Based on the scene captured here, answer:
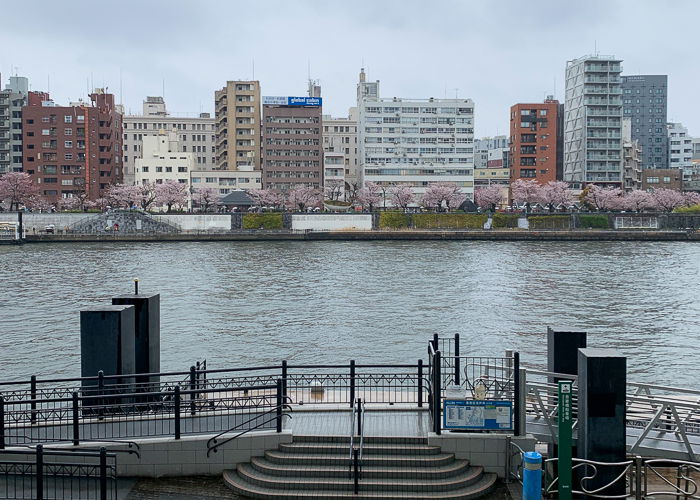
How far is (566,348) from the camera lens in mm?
12492

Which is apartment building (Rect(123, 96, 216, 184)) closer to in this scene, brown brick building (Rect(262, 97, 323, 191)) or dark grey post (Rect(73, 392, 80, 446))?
brown brick building (Rect(262, 97, 323, 191))

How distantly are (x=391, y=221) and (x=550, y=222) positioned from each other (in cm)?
2151

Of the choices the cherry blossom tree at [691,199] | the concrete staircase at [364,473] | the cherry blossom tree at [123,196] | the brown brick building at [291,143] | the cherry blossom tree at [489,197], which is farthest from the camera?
the cherry blossom tree at [489,197]

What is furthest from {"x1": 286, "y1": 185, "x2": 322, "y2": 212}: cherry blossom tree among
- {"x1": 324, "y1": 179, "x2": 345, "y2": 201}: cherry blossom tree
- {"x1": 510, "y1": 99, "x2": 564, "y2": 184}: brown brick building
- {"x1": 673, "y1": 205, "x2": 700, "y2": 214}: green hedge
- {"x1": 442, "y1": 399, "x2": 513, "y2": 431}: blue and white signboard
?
{"x1": 442, "y1": 399, "x2": 513, "y2": 431}: blue and white signboard

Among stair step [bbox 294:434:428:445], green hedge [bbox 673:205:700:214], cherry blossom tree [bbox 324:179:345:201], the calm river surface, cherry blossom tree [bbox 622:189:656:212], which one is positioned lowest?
the calm river surface

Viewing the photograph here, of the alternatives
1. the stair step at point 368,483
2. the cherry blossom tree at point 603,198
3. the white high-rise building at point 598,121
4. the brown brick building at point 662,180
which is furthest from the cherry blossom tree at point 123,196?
the stair step at point 368,483

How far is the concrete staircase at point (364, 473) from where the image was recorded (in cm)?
1076

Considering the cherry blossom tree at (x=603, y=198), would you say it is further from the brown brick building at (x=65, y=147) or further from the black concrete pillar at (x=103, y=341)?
the black concrete pillar at (x=103, y=341)

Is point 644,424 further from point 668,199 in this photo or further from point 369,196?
point 668,199

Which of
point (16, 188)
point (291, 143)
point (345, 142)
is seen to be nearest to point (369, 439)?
point (16, 188)

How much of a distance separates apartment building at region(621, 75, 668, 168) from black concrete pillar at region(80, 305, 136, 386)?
574 ft

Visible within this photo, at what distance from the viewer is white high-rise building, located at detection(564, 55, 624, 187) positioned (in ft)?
404

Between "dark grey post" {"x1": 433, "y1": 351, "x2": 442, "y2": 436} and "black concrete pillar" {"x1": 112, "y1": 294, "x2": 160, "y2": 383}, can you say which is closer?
"dark grey post" {"x1": 433, "y1": 351, "x2": 442, "y2": 436}

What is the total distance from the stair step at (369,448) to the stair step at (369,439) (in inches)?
1.8
